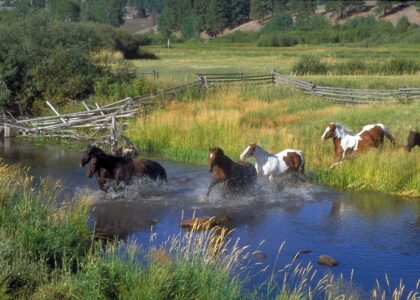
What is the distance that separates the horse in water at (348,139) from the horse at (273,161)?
171 cm

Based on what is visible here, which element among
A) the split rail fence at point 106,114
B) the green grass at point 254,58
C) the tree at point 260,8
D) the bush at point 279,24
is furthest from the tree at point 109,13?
the split rail fence at point 106,114

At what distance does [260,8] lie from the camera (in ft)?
408

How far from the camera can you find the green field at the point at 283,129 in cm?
1869

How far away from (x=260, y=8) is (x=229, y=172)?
4343 inches

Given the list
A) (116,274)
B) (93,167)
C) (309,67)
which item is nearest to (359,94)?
(309,67)

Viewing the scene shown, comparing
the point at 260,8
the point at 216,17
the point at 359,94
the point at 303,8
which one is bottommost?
the point at 359,94

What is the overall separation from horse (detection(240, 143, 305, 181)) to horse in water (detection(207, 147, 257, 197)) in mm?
340

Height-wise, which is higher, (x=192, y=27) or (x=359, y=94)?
(x=192, y=27)

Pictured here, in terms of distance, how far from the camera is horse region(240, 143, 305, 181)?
57.4 feet

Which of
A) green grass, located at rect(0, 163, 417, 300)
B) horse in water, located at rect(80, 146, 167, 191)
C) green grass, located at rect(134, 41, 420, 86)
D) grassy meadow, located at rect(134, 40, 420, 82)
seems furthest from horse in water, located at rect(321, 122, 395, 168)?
green grass, located at rect(134, 41, 420, 86)

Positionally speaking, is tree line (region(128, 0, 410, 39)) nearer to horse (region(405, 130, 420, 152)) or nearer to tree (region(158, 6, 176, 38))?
tree (region(158, 6, 176, 38))

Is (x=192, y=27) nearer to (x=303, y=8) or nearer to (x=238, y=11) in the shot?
(x=238, y=11)

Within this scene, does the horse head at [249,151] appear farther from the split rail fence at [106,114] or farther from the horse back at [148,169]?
the split rail fence at [106,114]

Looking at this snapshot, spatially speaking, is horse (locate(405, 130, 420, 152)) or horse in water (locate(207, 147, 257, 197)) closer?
horse in water (locate(207, 147, 257, 197))
